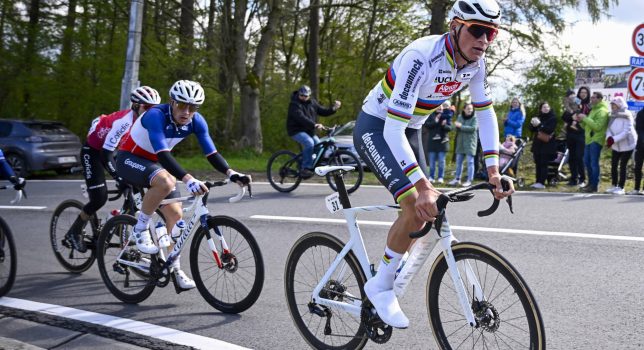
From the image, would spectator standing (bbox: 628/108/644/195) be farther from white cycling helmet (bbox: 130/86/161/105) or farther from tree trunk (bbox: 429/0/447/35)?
white cycling helmet (bbox: 130/86/161/105)

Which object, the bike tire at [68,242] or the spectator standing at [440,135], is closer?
the bike tire at [68,242]

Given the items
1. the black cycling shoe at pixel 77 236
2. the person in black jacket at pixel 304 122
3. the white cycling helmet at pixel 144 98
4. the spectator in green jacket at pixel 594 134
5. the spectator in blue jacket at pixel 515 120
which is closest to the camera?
the white cycling helmet at pixel 144 98

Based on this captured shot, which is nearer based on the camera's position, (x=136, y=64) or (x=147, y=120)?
(x=147, y=120)

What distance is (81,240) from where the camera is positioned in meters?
7.21

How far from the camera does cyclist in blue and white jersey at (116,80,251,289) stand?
5.57 meters

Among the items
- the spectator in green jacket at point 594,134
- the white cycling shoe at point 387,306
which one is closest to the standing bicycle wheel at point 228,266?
the white cycling shoe at point 387,306

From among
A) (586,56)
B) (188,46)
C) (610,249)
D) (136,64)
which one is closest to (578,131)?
(610,249)

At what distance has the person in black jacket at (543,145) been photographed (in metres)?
13.8

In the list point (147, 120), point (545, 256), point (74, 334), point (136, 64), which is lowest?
point (74, 334)

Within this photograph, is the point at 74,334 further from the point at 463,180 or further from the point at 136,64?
the point at 136,64

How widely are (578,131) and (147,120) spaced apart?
34.7ft

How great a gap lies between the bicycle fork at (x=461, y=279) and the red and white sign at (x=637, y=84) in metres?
9.87

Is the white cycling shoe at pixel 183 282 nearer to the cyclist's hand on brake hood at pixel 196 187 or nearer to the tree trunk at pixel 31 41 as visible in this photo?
the cyclist's hand on brake hood at pixel 196 187

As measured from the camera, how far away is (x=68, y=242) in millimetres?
7281
